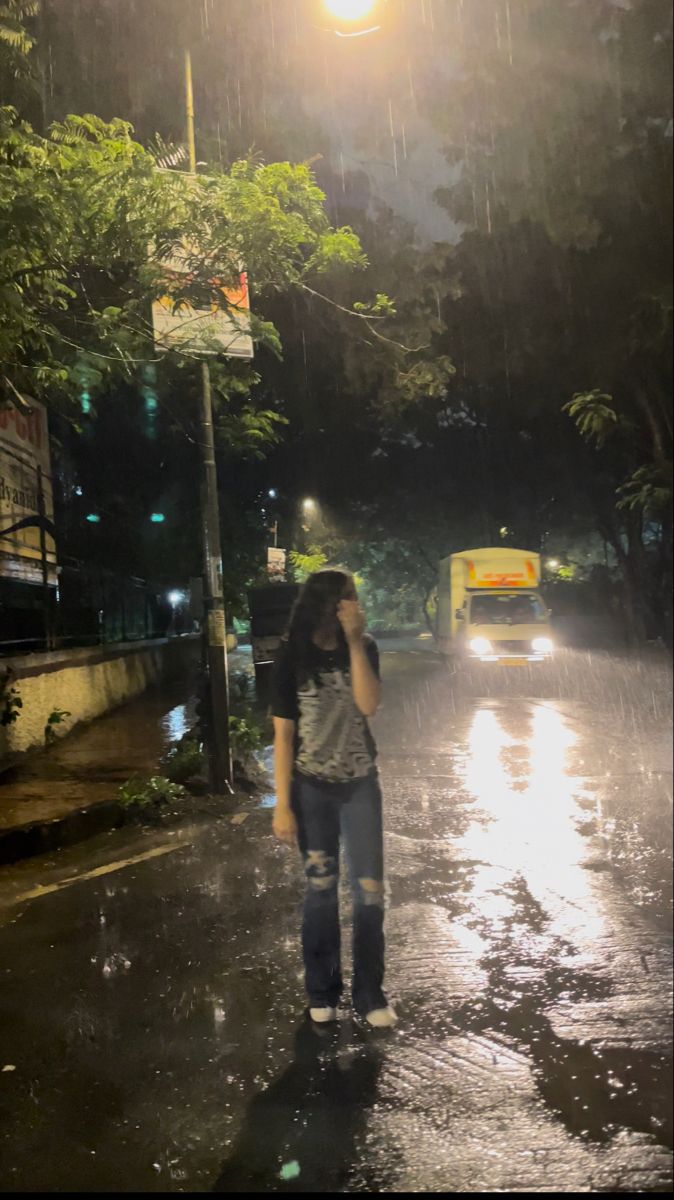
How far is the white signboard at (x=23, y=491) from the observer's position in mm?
11172

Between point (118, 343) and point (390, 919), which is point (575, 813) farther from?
point (118, 343)

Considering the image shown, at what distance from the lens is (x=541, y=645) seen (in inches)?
752

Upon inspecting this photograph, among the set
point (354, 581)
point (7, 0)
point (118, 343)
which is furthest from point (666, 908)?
point (7, 0)

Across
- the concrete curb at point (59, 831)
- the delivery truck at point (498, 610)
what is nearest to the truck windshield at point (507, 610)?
the delivery truck at point (498, 610)

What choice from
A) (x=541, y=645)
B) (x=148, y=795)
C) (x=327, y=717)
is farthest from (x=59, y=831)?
(x=541, y=645)

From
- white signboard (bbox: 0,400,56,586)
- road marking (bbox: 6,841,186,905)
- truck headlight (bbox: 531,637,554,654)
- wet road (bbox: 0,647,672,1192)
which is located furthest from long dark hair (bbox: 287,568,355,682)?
truck headlight (bbox: 531,637,554,654)

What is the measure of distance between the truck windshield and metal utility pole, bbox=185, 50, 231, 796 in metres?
11.7

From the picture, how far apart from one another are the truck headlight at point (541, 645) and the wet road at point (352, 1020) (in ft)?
37.4

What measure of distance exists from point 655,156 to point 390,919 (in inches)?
590

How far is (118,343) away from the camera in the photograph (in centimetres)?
835

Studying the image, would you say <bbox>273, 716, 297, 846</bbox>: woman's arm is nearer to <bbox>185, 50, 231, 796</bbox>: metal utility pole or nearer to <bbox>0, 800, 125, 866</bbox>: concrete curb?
<bbox>0, 800, 125, 866</bbox>: concrete curb

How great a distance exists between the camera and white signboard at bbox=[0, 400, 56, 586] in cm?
1117

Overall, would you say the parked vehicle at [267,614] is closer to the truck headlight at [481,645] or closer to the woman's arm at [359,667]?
the truck headlight at [481,645]

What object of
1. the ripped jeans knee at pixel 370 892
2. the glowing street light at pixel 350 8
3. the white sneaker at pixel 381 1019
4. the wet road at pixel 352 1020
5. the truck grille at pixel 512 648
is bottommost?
the wet road at pixel 352 1020
